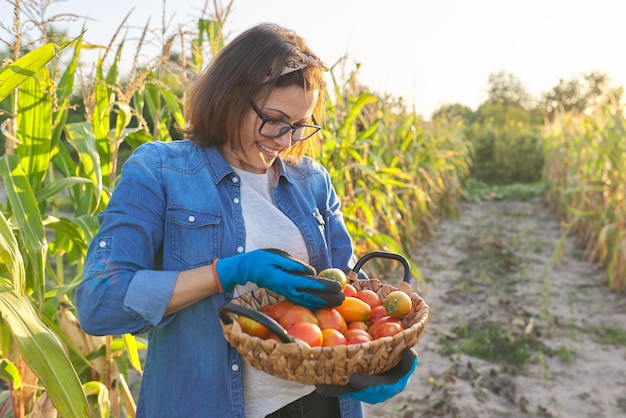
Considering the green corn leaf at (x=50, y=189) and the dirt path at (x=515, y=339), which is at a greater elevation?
the green corn leaf at (x=50, y=189)

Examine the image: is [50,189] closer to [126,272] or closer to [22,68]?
[22,68]

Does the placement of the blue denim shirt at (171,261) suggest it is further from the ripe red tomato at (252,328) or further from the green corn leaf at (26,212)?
the green corn leaf at (26,212)

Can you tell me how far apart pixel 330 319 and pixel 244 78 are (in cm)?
55

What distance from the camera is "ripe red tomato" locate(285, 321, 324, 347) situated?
3.41 ft

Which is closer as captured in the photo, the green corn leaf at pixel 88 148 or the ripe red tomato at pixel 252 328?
the ripe red tomato at pixel 252 328

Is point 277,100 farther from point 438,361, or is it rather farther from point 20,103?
point 438,361

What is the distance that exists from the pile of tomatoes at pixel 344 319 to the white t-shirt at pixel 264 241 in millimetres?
139

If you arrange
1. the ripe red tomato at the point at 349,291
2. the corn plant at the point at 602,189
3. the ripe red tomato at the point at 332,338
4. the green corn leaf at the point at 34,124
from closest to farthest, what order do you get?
1. the ripe red tomato at the point at 332,338
2. the ripe red tomato at the point at 349,291
3. the green corn leaf at the point at 34,124
4. the corn plant at the point at 602,189

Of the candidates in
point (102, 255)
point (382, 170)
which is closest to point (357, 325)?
point (102, 255)

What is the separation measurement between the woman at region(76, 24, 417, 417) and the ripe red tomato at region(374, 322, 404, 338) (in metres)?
0.08

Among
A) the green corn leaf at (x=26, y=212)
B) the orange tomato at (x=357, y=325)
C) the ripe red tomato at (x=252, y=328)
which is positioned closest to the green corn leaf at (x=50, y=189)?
the green corn leaf at (x=26, y=212)

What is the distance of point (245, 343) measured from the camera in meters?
1.00

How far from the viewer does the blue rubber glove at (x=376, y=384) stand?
0.98 meters

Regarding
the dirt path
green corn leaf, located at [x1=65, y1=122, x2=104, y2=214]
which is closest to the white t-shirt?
green corn leaf, located at [x1=65, y1=122, x2=104, y2=214]
